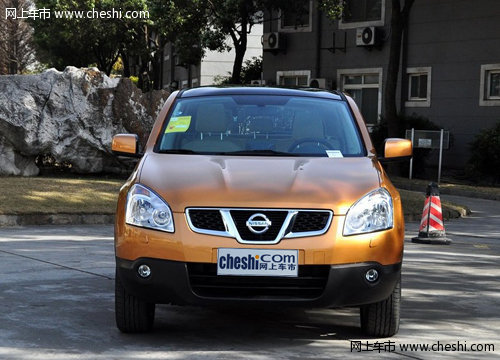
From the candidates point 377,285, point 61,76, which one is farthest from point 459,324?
point 61,76

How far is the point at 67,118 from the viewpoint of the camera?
19734 mm

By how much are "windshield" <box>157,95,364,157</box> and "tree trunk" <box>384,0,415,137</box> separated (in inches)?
717

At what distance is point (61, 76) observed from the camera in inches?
782

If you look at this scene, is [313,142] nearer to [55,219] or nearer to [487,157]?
[55,219]

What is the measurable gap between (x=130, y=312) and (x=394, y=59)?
66.5 feet

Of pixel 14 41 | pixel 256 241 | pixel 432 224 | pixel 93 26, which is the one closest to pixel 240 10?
pixel 93 26

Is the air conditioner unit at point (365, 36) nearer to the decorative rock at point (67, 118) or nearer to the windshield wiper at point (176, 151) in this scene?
the decorative rock at point (67, 118)

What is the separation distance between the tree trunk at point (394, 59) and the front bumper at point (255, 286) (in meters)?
19.9

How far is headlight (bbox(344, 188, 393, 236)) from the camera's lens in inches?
221

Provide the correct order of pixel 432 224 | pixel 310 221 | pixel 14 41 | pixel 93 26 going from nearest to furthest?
pixel 310 221 → pixel 432 224 → pixel 93 26 → pixel 14 41

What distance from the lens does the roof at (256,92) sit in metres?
7.18

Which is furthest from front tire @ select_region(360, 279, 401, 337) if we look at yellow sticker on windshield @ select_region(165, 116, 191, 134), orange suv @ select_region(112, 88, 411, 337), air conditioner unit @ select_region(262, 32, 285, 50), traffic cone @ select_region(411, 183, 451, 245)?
air conditioner unit @ select_region(262, 32, 285, 50)

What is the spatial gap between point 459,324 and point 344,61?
27.3 meters

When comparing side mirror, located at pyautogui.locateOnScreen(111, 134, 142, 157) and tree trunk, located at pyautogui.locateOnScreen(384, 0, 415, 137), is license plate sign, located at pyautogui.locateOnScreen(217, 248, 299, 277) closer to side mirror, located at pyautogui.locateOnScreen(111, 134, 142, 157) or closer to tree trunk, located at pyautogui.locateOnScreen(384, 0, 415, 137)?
side mirror, located at pyautogui.locateOnScreen(111, 134, 142, 157)
